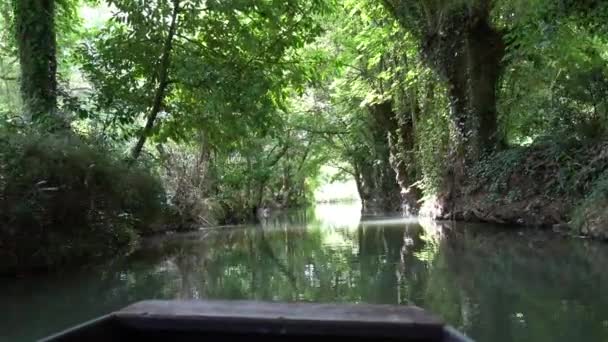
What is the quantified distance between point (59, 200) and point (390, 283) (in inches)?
201

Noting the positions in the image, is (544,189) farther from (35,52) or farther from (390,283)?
(35,52)

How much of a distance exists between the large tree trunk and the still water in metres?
2.52

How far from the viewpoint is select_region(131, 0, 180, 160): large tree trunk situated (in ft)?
35.4

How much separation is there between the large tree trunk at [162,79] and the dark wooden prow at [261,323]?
845 centimetres

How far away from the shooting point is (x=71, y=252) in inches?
331

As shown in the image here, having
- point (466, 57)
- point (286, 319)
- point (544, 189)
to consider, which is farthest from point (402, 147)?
point (286, 319)

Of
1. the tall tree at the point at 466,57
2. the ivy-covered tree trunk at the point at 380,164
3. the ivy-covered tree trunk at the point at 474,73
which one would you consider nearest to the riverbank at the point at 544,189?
the ivy-covered tree trunk at the point at 474,73

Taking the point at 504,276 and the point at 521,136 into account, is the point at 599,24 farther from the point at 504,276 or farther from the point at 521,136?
the point at 521,136

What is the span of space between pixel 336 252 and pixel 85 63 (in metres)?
5.96

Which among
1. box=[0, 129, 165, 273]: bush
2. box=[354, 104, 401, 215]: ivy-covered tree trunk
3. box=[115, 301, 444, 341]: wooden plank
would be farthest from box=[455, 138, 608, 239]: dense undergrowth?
box=[354, 104, 401, 215]: ivy-covered tree trunk

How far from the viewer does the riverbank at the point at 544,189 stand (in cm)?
962

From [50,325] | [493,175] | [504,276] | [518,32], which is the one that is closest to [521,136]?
[493,175]

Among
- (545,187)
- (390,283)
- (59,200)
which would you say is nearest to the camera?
(390,283)

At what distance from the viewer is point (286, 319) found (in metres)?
2.77
